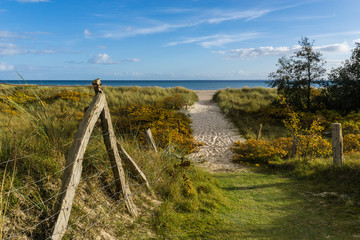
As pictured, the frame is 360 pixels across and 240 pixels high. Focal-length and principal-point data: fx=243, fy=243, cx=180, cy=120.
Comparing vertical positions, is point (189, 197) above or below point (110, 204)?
below

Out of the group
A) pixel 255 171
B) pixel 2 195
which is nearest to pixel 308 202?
pixel 255 171

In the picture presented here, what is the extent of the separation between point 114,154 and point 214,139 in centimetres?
913

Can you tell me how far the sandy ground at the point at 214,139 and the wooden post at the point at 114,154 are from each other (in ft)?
14.2

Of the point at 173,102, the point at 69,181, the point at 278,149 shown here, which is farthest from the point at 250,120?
the point at 69,181

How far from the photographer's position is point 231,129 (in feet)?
47.6

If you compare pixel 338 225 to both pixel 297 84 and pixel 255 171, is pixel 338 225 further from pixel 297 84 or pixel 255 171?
pixel 297 84

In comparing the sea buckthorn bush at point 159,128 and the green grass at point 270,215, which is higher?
the sea buckthorn bush at point 159,128

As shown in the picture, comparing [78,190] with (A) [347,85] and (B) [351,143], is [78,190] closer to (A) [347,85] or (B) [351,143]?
(B) [351,143]

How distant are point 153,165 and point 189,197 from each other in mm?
992

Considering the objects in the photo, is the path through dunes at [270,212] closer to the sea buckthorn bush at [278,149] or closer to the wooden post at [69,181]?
the sea buckthorn bush at [278,149]

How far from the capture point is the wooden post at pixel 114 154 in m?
3.70

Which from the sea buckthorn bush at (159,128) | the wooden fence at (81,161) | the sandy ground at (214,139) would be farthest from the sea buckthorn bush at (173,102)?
the wooden fence at (81,161)

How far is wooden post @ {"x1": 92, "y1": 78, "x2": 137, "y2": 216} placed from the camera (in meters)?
3.70

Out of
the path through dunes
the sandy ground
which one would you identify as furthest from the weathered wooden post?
the sandy ground
